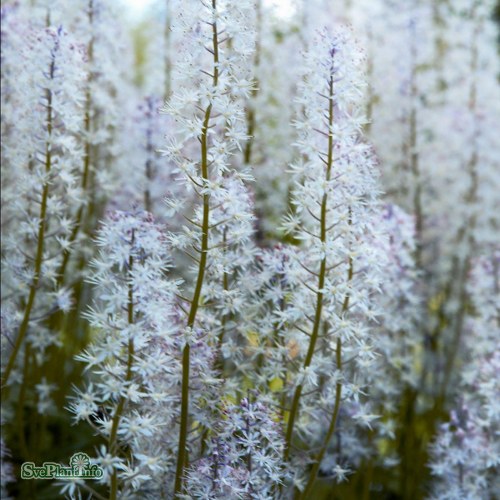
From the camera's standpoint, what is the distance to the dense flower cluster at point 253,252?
9.66 ft

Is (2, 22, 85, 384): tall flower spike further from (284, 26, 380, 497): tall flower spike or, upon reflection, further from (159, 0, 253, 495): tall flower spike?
(284, 26, 380, 497): tall flower spike

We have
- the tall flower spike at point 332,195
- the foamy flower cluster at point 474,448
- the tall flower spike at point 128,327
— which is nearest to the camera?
the tall flower spike at point 128,327

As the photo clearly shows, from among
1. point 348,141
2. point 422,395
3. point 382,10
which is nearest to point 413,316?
point 422,395

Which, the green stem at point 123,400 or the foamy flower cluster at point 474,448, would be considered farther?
the foamy flower cluster at point 474,448

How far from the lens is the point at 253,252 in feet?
11.7

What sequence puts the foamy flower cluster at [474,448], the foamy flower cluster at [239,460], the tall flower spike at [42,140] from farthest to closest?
the foamy flower cluster at [474,448]
the tall flower spike at [42,140]
the foamy flower cluster at [239,460]

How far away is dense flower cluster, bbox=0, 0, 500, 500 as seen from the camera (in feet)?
9.66

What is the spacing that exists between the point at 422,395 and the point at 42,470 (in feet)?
11.5

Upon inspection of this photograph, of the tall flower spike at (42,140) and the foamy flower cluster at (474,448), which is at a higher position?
the tall flower spike at (42,140)

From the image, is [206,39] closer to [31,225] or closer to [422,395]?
[31,225]

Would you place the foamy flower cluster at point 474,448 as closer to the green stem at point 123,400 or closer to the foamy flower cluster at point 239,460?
the foamy flower cluster at point 239,460

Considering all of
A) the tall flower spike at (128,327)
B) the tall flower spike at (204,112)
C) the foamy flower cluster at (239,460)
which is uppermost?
the tall flower spike at (204,112)

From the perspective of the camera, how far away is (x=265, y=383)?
3494 millimetres

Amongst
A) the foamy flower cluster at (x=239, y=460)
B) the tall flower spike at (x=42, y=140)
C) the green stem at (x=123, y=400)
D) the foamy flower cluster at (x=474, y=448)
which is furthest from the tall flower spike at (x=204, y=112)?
the foamy flower cluster at (x=474, y=448)
